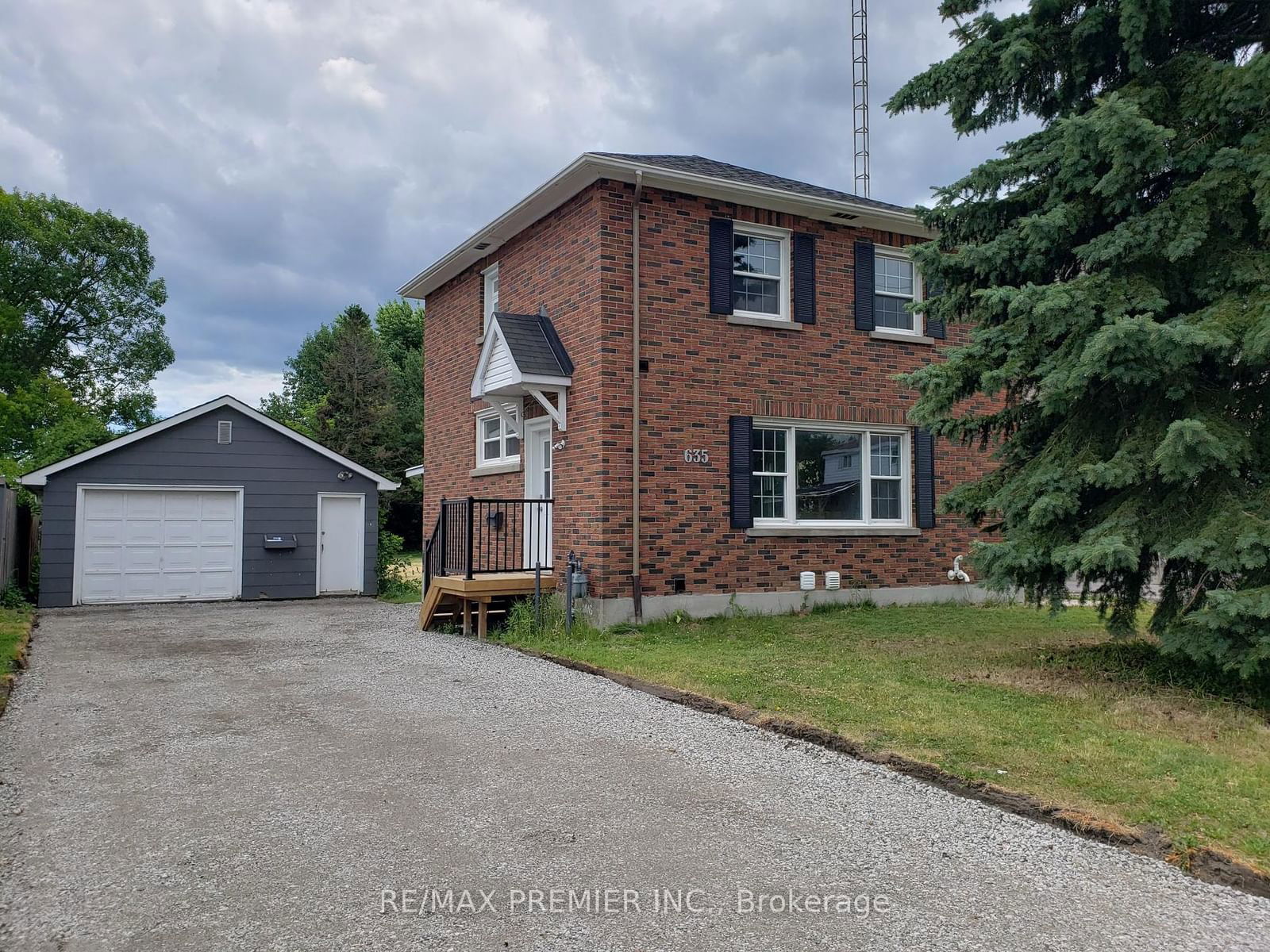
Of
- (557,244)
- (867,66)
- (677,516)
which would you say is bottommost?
(677,516)

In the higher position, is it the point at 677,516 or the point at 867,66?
the point at 867,66

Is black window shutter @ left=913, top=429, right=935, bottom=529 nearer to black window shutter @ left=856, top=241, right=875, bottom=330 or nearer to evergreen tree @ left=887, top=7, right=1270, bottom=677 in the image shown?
black window shutter @ left=856, top=241, right=875, bottom=330

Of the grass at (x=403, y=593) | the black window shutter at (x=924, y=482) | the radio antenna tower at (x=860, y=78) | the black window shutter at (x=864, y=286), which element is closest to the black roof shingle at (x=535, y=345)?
the black window shutter at (x=864, y=286)

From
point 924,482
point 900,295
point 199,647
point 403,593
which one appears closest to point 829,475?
point 924,482

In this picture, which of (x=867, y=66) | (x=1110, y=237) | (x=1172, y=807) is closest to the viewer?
(x=1172, y=807)

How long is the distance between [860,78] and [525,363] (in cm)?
1387

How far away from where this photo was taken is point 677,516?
37.3 feet

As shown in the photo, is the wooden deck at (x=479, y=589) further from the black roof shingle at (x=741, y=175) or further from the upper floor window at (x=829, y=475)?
A: the black roof shingle at (x=741, y=175)

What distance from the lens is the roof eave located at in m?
11.0

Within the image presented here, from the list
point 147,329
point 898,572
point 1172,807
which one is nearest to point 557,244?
point 898,572

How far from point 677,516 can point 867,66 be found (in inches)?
569

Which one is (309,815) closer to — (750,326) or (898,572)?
(750,326)

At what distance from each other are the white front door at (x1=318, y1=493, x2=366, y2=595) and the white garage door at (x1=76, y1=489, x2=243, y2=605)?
151 cm

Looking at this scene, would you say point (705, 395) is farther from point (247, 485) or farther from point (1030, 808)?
point (247, 485)
